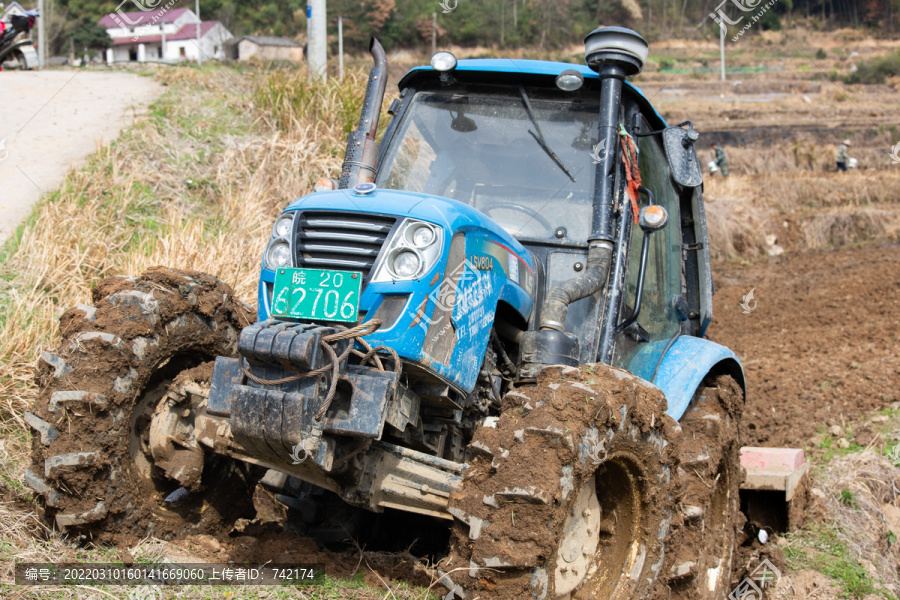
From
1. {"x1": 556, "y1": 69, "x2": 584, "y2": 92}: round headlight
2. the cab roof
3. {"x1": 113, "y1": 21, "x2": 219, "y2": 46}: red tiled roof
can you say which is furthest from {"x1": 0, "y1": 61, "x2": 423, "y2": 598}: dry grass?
{"x1": 113, "y1": 21, "x2": 219, "y2": 46}: red tiled roof

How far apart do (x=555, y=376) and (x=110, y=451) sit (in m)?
1.94

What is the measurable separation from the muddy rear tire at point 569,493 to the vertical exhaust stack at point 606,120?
79 cm

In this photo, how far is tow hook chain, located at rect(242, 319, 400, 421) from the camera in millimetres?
2943

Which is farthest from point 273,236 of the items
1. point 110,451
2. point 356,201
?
point 110,451

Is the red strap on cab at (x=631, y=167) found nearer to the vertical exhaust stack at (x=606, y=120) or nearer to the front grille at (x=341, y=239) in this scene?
the vertical exhaust stack at (x=606, y=120)

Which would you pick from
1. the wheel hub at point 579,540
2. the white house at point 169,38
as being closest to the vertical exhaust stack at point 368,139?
the wheel hub at point 579,540

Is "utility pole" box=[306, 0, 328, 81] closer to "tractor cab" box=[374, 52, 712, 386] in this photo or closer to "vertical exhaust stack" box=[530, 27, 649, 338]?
"tractor cab" box=[374, 52, 712, 386]

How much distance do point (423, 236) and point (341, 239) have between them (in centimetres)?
33

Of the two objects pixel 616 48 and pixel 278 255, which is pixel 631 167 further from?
pixel 278 255

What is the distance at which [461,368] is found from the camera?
341 cm

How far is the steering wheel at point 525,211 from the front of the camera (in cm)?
429

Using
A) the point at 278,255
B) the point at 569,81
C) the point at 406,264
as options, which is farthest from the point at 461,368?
the point at 569,81

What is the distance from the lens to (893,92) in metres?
40.3

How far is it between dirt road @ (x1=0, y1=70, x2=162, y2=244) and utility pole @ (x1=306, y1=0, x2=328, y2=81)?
6.48 feet
